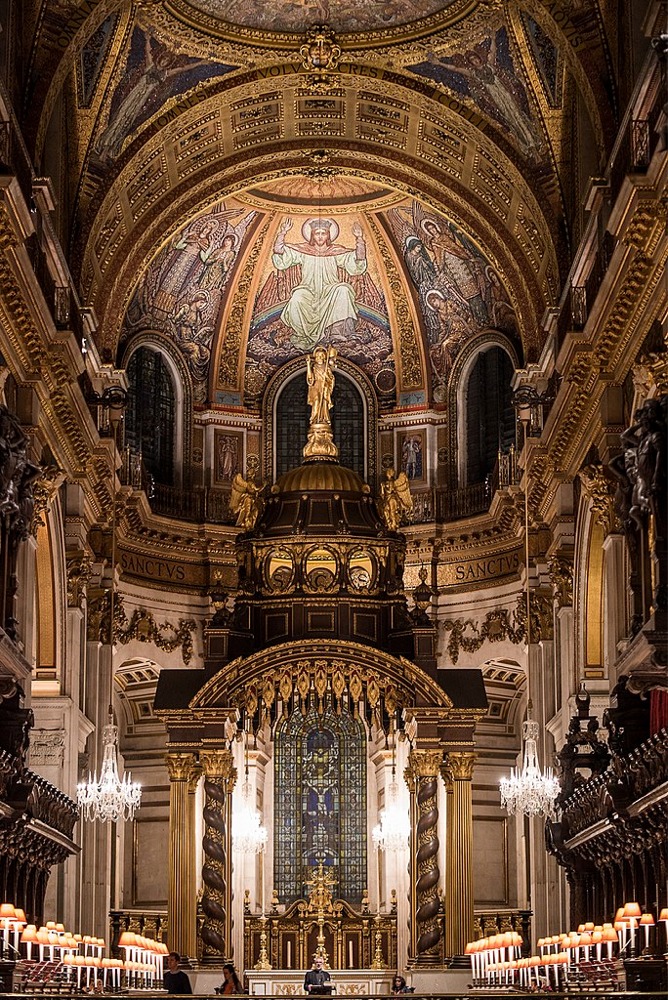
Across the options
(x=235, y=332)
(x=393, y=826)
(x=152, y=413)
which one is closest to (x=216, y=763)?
(x=393, y=826)

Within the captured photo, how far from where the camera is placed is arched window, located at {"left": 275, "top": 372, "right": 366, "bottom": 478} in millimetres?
37125

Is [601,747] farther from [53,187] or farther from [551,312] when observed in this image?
[53,187]

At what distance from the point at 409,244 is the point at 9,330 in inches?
544

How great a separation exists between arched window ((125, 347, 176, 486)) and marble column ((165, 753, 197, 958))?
7865mm

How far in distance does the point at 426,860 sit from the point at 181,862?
3.71 metres

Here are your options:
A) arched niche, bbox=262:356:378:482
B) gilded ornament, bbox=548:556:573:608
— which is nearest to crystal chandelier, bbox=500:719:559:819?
gilded ornament, bbox=548:556:573:608

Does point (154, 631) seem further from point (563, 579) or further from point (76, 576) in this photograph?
point (563, 579)

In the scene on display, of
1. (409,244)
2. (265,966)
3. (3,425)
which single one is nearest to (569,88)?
(409,244)

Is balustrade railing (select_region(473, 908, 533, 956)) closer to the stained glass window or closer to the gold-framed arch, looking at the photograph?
the stained glass window

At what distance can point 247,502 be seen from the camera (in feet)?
105

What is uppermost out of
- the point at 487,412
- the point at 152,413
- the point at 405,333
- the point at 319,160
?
the point at 319,160

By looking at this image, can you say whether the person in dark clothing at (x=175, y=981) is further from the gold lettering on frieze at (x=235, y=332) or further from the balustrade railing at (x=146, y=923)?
the gold lettering on frieze at (x=235, y=332)

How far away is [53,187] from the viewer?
28.1 meters

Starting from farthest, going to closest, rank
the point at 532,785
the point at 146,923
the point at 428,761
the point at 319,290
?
the point at 319,290 → the point at 146,923 → the point at 428,761 → the point at 532,785
